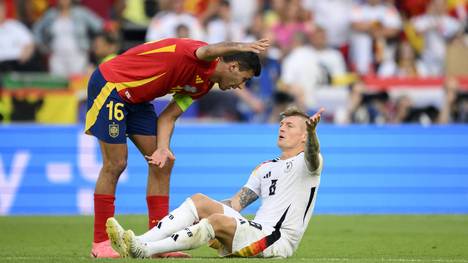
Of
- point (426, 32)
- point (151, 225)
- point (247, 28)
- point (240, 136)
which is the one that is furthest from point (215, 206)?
point (426, 32)

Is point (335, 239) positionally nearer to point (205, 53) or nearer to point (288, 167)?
point (288, 167)

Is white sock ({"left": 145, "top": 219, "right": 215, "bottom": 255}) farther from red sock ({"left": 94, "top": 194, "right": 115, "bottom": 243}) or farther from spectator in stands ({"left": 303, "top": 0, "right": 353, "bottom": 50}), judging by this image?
spectator in stands ({"left": 303, "top": 0, "right": 353, "bottom": 50})

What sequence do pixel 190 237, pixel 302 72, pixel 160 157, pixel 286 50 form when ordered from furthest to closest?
pixel 286 50 < pixel 302 72 < pixel 160 157 < pixel 190 237

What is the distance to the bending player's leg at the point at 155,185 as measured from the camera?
938 centimetres

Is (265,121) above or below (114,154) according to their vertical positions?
below

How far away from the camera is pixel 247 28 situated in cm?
1911

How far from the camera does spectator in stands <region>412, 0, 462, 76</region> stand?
64.5ft

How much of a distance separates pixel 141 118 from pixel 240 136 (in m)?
6.02

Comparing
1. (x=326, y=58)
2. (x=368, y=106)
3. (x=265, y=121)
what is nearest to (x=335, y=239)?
(x=265, y=121)

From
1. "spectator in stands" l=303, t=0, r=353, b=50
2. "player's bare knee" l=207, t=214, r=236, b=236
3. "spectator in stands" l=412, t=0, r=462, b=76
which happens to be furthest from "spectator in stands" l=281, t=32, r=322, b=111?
"player's bare knee" l=207, t=214, r=236, b=236

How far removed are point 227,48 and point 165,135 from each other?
1.21 metres

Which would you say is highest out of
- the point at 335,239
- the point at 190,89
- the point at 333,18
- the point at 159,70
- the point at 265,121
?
the point at 333,18

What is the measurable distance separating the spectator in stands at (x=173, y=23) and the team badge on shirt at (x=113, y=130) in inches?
357

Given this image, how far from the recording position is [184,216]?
8219mm
